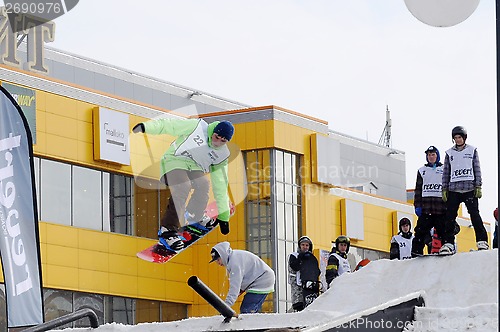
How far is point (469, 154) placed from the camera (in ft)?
44.7

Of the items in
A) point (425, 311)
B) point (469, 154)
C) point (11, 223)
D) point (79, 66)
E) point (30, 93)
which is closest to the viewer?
point (425, 311)

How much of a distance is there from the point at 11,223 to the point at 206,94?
21.3 metres

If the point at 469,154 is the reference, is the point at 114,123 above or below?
above

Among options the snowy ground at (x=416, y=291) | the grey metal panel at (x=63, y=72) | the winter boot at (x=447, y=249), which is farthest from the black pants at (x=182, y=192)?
the grey metal panel at (x=63, y=72)

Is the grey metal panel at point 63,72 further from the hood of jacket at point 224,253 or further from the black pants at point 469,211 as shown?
the black pants at point 469,211

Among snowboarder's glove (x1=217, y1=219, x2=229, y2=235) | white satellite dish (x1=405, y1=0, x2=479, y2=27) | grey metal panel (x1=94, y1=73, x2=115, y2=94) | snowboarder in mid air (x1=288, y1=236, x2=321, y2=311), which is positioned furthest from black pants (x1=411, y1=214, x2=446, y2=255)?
grey metal panel (x1=94, y1=73, x2=115, y2=94)

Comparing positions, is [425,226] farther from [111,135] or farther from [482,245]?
[111,135]

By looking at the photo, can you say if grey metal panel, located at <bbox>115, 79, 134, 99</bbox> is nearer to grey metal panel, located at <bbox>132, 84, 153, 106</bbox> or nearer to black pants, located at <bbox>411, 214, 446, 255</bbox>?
grey metal panel, located at <bbox>132, 84, 153, 106</bbox>

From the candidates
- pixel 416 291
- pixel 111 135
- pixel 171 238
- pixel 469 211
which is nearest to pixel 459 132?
pixel 469 211

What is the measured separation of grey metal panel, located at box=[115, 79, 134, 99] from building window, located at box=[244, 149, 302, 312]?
377 inches

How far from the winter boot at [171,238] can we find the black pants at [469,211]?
5.00 m

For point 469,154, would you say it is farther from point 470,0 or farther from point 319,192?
point 319,192

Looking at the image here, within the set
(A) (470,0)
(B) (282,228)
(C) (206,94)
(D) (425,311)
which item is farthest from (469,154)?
(C) (206,94)

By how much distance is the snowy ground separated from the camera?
10.5 metres
